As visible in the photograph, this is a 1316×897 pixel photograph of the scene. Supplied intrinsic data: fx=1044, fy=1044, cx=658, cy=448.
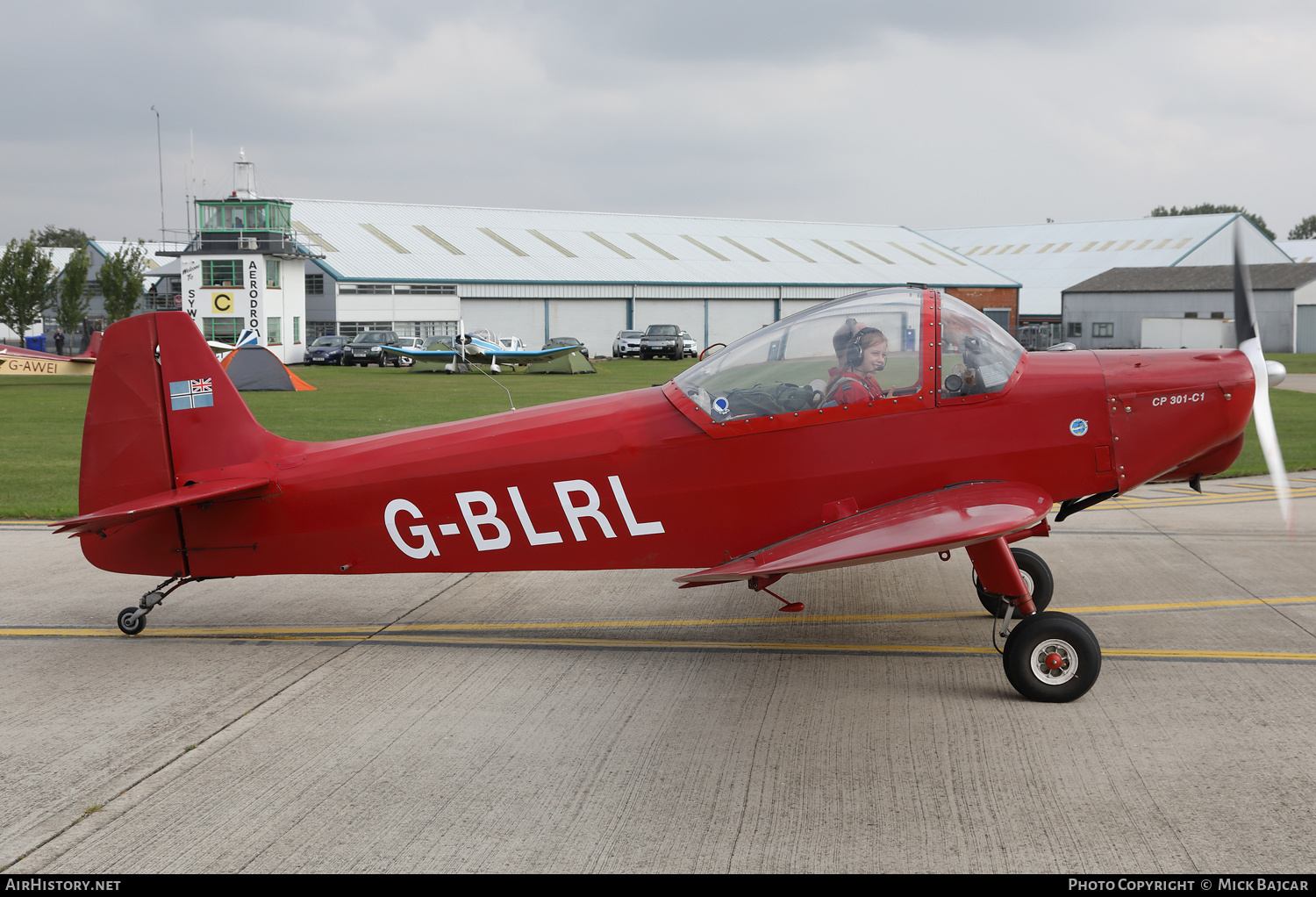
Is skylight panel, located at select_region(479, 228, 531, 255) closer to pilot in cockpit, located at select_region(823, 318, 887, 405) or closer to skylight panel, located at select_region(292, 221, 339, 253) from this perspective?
skylight panel, located at select_region(292, 221, 339, 253)

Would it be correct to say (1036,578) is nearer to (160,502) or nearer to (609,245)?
(160,502)

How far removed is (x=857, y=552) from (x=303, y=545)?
11.4 feet

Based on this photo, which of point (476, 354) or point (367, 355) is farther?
point (367, 355)

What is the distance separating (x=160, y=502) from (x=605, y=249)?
60.6 m

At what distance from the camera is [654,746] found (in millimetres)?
5129

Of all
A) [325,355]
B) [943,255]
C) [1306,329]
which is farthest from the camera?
[943,255]

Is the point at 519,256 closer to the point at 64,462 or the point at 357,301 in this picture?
the point at 357,301

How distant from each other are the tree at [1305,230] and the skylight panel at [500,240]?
128 metres

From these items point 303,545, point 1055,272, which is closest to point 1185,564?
point 303,545

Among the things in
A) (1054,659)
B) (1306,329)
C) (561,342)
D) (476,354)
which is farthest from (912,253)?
(1054,659)

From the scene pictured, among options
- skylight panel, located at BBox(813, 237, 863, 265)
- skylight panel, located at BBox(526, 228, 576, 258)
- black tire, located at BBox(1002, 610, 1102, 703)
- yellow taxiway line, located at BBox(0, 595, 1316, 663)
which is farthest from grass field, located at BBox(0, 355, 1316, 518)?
skylight panel, located at BBox(813, 237, 863, 265)

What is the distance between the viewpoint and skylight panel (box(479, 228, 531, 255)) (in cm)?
6216

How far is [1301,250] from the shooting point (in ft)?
273

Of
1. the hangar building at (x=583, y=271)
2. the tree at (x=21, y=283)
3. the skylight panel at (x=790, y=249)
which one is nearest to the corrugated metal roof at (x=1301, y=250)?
the hangar building at (x=583, y=271)
